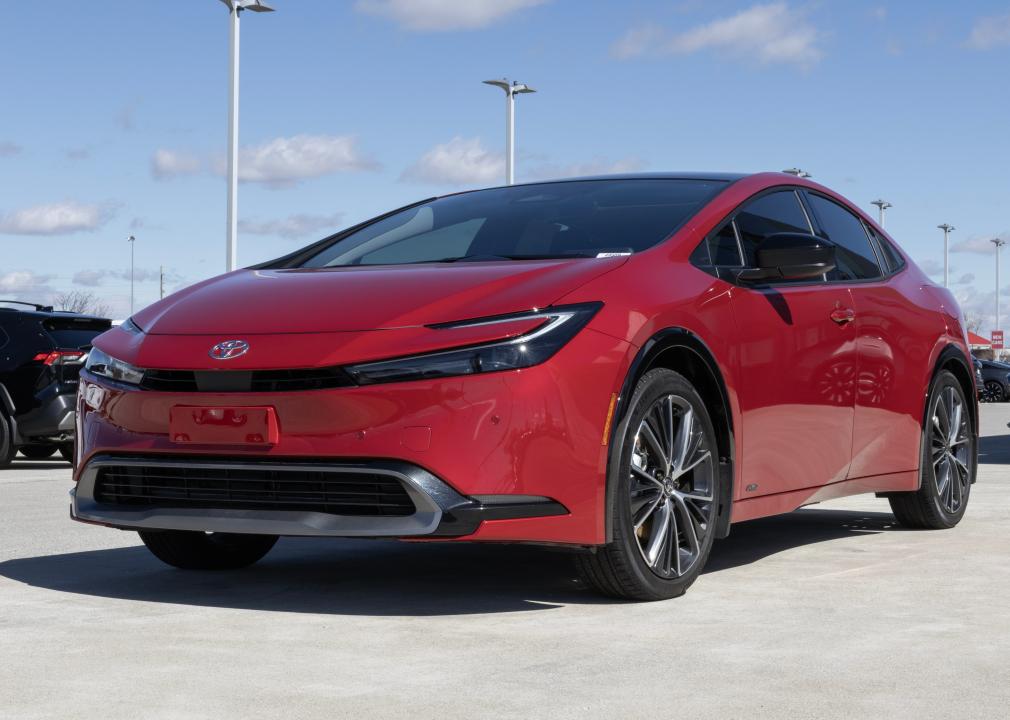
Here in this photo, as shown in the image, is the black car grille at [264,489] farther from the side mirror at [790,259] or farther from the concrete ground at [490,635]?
the side mirror at [790,259]

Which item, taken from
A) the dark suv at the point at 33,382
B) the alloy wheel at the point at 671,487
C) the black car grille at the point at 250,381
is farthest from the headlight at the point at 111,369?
the dark suv at the point at 33,382

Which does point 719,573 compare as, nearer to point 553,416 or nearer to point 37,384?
point 553,416

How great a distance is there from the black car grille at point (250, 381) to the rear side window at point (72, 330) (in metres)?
8.92

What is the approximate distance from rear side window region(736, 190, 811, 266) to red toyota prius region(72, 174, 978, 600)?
16 millimetres

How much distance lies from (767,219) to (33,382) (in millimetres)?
8944

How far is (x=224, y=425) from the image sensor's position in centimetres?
479

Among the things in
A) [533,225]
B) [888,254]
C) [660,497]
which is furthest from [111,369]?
[888,254]

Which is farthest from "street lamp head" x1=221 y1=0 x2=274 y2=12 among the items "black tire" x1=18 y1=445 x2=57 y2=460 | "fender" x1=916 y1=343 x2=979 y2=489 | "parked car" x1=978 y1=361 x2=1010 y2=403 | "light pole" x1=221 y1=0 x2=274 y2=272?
"parked car" x1=978 y1=361 x2=1010 y2=403

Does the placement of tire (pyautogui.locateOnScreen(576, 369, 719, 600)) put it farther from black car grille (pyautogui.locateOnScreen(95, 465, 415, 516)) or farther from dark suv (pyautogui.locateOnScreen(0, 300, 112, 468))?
dark suv (pyautogui.locateOnScreen(0, 300, 112, 468))

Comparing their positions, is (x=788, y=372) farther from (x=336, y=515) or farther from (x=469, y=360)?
(x=336, y=515)

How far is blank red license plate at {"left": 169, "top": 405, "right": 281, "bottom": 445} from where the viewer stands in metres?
4.73

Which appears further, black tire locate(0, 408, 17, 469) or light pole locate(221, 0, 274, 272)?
light pole locate(221, 0, 274, 272)

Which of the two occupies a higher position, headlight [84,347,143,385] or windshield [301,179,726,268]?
windshield [301,179,726,268]

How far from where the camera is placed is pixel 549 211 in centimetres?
605
